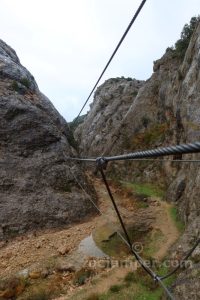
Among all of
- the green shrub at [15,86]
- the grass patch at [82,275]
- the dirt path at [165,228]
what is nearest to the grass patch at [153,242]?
the dirt path at [165,228]

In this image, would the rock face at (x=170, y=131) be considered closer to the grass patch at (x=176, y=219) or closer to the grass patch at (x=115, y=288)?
the grass patch at (x=176, y=219)

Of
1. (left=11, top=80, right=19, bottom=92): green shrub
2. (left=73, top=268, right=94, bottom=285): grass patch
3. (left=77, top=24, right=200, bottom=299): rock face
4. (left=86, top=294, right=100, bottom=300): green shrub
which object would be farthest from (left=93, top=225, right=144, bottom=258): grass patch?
(left=11, top=80, right=19, bottom=92): green shrub

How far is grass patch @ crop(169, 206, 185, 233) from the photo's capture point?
2179cm

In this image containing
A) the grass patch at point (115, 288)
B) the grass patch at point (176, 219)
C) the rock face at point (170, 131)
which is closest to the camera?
the grass patch at point (115, 288)

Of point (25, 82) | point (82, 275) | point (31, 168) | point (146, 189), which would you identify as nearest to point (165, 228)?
point (82, 275)

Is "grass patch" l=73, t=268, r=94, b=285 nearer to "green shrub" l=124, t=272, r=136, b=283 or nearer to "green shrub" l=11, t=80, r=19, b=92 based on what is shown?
"green shrub" l=124, t=272, r=136, b=283

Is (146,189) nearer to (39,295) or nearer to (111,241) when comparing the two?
(111,241)

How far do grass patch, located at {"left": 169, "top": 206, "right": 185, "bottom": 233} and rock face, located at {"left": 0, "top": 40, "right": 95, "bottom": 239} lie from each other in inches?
216

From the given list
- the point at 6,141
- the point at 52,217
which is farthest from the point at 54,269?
the point at 6,141

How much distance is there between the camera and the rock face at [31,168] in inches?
922

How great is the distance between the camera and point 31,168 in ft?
85.0

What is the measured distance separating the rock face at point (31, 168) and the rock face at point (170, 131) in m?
6.92

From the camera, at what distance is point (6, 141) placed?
26.5m

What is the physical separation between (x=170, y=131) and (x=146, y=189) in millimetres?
5805
